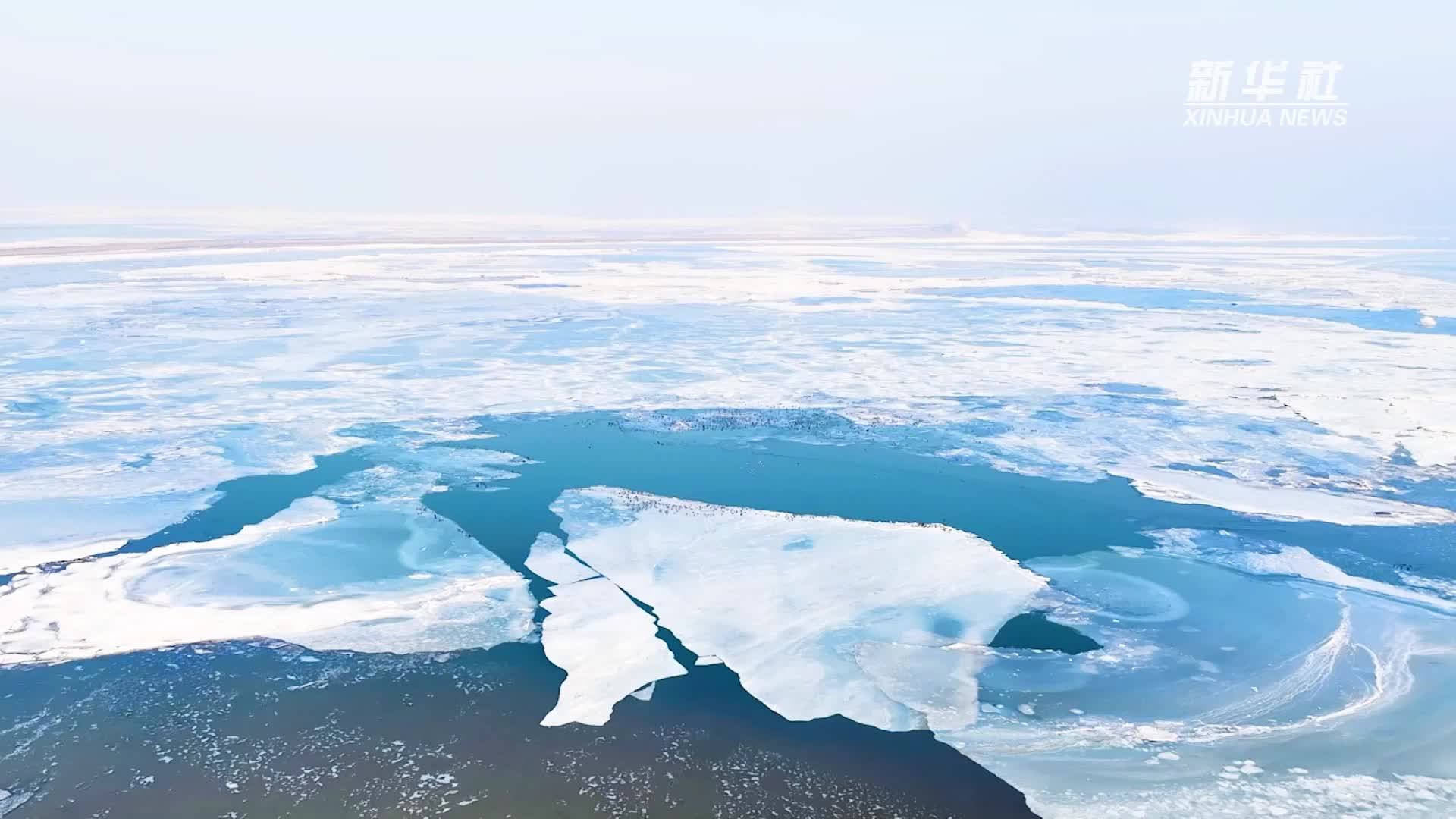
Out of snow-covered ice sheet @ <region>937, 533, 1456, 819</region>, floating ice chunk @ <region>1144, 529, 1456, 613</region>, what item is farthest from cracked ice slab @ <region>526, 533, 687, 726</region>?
floating ice chunk @ <region>1144, 529, 1456, 613</region>

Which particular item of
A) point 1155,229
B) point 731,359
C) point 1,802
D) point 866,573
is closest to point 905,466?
point 866,573

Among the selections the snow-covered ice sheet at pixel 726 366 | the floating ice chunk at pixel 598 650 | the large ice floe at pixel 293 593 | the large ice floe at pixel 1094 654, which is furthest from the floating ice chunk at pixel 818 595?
the snow-covered ice sheet at pixel 726 366

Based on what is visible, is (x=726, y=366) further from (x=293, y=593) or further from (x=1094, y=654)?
(x=1094, y=654)

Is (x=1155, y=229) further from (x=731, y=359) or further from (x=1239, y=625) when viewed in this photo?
(x=1239, y=625)

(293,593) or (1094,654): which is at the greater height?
(1094,654)

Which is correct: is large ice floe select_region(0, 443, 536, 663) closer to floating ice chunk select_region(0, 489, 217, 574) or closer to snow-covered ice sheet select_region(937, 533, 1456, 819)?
floating ice chunk select_region(0, 489, 217, 574)

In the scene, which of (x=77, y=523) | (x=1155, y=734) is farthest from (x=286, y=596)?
(x=1155, y=734)
